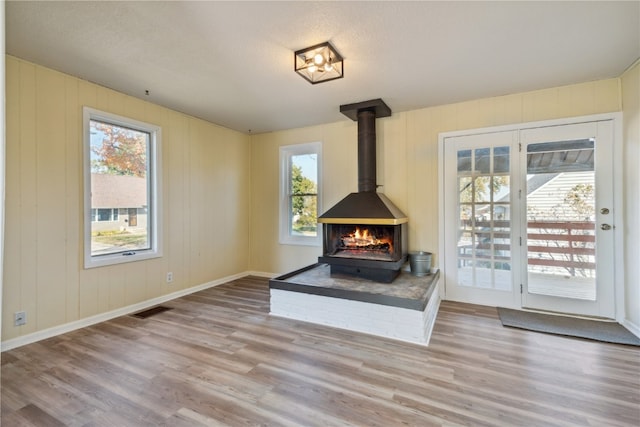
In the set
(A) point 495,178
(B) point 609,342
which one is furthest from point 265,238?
(B) point 609,342

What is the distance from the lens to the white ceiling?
6.93 ft

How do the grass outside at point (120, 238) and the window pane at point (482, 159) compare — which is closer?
the grass outside at point (120, 238)

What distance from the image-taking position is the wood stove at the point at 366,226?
3.57 m

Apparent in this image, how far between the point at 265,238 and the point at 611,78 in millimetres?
4743

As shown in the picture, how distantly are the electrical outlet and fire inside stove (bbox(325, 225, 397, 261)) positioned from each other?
117 inches

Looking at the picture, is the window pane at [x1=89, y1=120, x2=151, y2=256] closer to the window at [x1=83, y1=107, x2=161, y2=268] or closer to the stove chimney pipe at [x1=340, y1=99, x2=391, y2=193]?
the window at [x1=83, y1=107, x2=161, y2=268]

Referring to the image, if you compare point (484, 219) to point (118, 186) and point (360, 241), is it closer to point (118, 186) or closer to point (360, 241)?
point (360, 241)

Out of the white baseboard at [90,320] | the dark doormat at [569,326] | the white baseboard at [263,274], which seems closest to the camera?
the white baseboard at [90,320]

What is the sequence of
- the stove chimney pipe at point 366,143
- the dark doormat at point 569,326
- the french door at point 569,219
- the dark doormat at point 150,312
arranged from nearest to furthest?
the dark doormat at point 569,326
the french door at point 569,219
the dark doormat at point 150,312
the stove chimney pipe at point 366,143

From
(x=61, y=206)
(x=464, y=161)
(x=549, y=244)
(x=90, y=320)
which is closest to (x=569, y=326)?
(x=549, y=244)

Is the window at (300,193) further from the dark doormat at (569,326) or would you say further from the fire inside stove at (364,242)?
the dark doormat at (569,326)

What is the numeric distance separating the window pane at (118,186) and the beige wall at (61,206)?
0.18 metres

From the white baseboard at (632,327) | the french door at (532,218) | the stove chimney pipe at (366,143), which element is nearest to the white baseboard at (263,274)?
the stove chimney pipe at (366,143)

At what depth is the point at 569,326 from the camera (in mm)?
3008
